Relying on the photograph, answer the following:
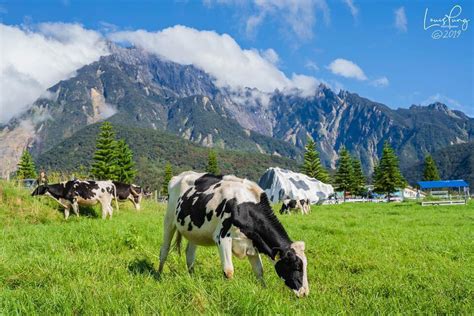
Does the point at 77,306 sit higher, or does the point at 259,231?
the point at 259,231

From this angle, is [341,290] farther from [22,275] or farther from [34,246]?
[34,246]

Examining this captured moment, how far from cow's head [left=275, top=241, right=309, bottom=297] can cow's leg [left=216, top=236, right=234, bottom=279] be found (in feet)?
2.17

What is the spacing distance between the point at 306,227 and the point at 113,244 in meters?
7.95

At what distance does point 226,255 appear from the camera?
5.80m

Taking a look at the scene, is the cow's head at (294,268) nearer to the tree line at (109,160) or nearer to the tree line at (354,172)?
the tree line at (109,160)

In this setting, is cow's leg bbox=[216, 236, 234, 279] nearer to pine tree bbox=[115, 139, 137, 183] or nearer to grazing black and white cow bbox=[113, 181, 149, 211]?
grazing black and white cow bbox=[113, 181, 149, 211]

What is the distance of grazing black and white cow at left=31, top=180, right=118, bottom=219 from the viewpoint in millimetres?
18156

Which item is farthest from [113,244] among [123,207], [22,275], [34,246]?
[123,207]

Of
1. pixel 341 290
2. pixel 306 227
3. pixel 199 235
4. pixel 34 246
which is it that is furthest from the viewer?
pixel 306 227

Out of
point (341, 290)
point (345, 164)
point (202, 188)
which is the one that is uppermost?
point (345, 164)

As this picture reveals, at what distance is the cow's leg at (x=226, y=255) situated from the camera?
565 cm

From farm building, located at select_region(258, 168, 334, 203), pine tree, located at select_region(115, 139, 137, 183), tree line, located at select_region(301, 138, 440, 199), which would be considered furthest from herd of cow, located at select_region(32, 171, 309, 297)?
tree line, located at select_region(301, 138, 440, 199)

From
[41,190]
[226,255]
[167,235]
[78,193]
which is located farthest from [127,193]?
[226,255]

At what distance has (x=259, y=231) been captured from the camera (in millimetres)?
5949
